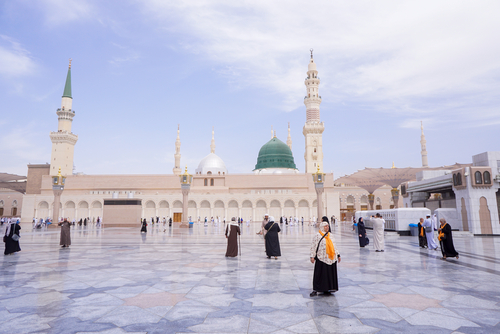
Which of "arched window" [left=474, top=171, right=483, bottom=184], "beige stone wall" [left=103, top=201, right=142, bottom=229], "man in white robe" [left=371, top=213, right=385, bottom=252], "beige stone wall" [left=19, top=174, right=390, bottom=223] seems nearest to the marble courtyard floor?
"man in white robe" [left=371, top=213, right=385, bottom=252]

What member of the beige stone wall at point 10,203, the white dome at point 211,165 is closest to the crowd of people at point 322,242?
the white dome at point 211,165

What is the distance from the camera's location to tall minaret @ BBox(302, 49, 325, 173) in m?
43.5

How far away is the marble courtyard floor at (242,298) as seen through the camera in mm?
2965

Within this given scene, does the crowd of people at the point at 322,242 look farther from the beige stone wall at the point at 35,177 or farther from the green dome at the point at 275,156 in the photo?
the beige stone wall at the point at 35,177

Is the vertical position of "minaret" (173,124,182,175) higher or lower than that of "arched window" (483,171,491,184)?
higher

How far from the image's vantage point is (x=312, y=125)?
43594mm

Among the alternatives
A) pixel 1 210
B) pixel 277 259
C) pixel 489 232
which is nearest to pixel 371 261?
pixel 277 259

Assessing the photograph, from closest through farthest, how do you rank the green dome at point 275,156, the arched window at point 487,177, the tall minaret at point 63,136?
the arched window at point 487,177, the tall minaret at point 63,136, the green dome at point 275,156

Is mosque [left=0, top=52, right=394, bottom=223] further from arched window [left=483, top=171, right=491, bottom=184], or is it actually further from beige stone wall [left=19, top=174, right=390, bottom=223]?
arched window [left=483, top=171, right=491, bottom=184]

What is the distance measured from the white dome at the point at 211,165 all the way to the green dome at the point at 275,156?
6.29 m

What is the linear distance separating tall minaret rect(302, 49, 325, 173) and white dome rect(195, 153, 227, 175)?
51.7 ft

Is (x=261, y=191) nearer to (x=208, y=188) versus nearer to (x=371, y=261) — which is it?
(x=208, y=188)

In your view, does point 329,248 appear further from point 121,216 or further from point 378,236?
point 121,216

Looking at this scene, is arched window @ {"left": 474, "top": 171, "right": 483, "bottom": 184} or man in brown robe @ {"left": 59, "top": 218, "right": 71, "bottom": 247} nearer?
man in brown robe @ {"left": 59, "top": 218, "right": 71, "bottom": 247}
